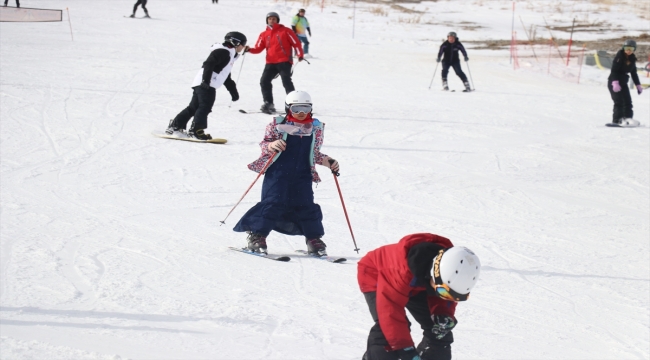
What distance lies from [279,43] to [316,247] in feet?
23.3

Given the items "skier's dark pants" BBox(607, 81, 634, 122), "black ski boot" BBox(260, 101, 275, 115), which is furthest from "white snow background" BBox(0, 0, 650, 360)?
"black ski boot" BBox(260, 101, 275, 115)

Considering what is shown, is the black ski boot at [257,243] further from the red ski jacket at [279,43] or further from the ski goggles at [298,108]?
the red ski jacket at [279,43]

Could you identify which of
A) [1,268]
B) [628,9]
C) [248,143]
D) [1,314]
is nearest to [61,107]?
[248,143]

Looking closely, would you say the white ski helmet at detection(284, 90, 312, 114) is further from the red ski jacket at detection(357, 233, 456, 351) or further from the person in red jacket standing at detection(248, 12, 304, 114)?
the person in red jacket standing at detection(248, 12, 304, 114)

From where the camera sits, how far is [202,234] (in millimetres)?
7480

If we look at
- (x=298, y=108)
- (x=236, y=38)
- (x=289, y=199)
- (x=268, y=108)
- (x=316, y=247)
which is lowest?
(x=268, y=108)

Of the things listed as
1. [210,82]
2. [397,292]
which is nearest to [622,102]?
[210,82]

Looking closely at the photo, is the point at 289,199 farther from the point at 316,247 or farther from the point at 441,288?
the point at 441,288

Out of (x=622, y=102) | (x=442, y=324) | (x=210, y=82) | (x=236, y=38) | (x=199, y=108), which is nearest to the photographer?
(x=442, y=324)

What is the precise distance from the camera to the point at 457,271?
3.36 metres

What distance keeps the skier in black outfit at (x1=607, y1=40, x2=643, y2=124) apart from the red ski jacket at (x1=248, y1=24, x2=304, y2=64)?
19.5 ft

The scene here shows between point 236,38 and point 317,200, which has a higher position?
point 236,38

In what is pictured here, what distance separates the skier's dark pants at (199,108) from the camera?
1082 centimetres

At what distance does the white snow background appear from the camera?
5.16 meters
